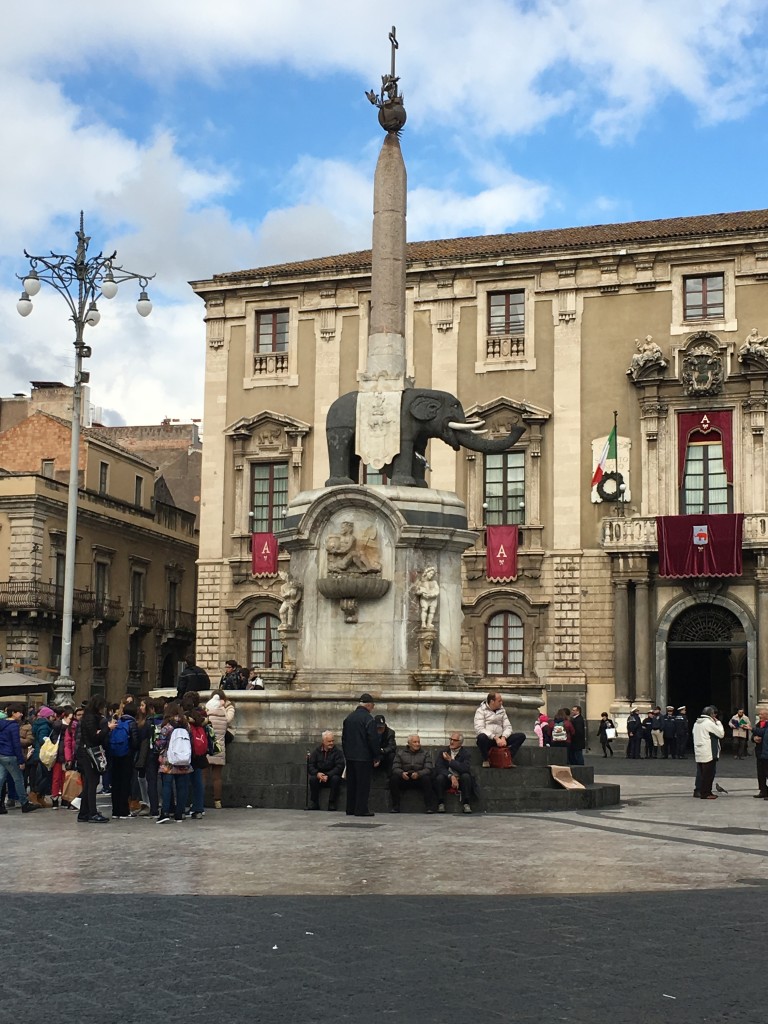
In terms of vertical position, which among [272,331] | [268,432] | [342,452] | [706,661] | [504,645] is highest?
[272,331]

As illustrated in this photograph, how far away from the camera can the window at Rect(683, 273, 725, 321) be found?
4084cm

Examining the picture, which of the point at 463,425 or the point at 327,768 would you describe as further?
the point at 463,425

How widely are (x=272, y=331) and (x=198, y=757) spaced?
98.7 feet

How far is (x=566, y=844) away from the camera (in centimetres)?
1348

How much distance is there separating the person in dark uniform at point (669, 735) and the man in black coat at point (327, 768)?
66.7 ft

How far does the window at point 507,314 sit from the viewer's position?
140 ft

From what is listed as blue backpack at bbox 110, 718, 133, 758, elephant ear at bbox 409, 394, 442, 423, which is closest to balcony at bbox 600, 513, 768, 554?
elephant ear at bbox 409, 394, 442, 423

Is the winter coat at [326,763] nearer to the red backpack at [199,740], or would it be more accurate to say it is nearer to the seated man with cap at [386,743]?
the seated man with cap at [386,743]

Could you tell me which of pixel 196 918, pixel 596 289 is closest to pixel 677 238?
pixel 596 289

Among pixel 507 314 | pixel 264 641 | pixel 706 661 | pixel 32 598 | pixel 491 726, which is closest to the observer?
pixel 491 726

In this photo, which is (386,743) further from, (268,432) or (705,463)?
(268,432)

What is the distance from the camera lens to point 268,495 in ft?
144

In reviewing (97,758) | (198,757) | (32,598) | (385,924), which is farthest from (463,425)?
(32,598)

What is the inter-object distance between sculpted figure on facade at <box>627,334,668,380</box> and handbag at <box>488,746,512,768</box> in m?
24.2
